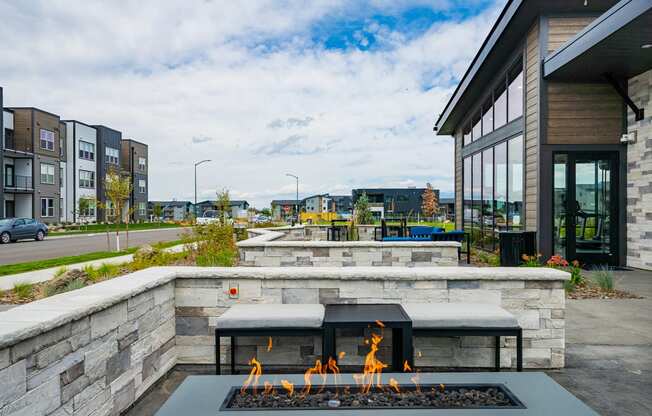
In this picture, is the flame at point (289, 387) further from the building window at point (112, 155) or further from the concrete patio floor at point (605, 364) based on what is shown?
the building window at point (112, 155)

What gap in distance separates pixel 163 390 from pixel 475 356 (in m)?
2.72

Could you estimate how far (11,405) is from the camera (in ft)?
6.68

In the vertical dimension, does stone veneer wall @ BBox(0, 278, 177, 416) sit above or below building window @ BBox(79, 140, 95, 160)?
below

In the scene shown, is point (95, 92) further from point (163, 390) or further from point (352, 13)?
point (163, 390)

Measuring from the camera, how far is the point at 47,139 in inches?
1389

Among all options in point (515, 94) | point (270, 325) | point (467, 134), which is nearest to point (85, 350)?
point (270, 325)

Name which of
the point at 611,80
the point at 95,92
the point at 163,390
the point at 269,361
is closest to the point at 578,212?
the point at 611,80

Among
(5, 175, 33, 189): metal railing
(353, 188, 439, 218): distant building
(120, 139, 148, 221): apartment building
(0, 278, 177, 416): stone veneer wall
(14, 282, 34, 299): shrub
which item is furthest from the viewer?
(353, 188, 439, 218): distant building

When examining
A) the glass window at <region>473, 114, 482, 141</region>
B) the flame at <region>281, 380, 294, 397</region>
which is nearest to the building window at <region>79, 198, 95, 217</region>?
the glass window at <region>473, 114, 482, 141</region>

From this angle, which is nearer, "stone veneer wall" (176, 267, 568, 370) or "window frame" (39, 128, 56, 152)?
"stone veneer wall" (176, 267, 568, 370)

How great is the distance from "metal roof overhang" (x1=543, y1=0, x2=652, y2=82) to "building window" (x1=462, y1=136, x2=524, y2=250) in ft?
6.78

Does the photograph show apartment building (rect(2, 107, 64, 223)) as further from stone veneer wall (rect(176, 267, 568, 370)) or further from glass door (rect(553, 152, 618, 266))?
glass door (rect(553, 152, 618, 266))

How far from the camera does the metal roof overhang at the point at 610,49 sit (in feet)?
23.2

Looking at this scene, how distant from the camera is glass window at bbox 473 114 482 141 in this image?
1480 centimetres
